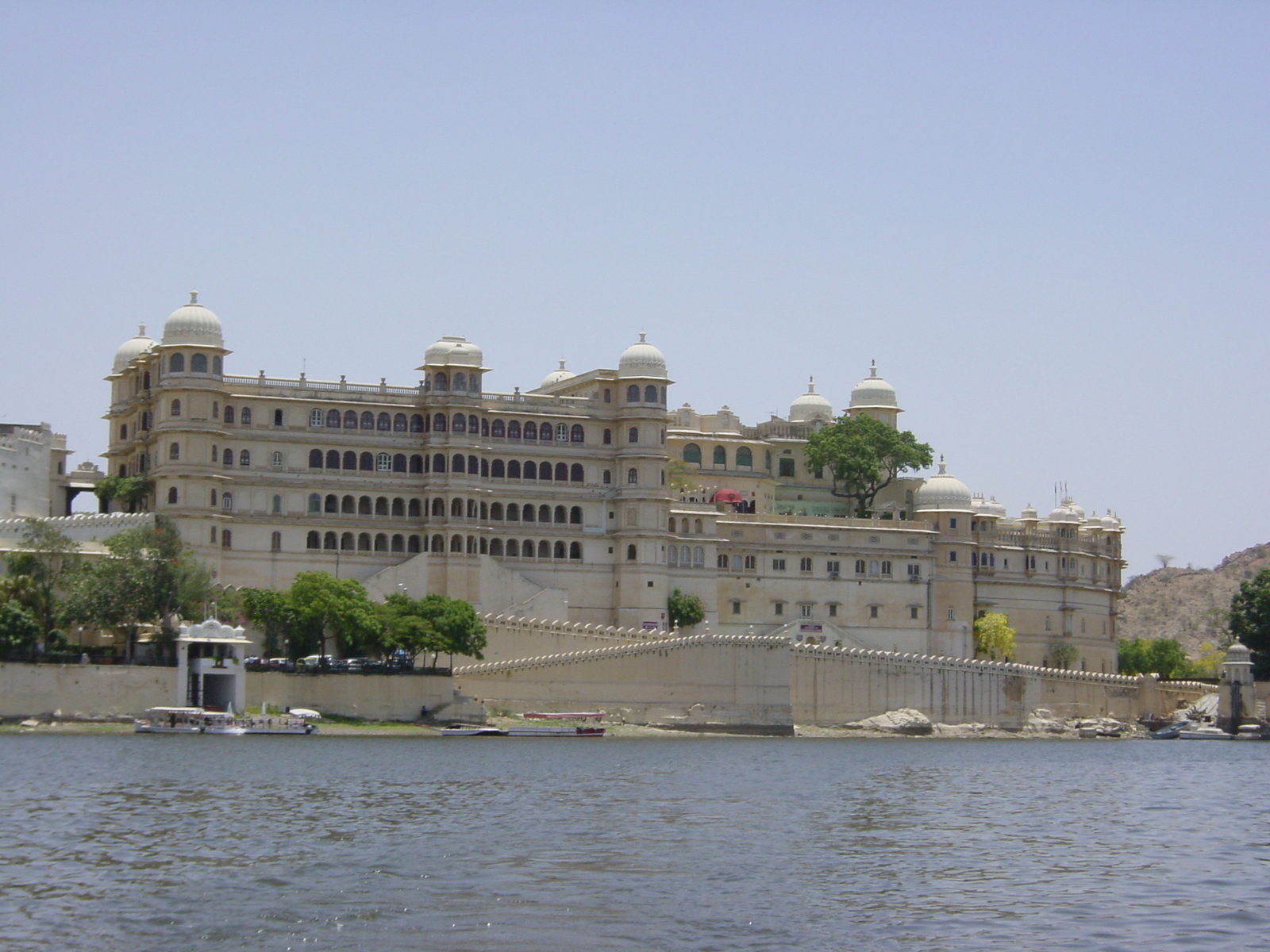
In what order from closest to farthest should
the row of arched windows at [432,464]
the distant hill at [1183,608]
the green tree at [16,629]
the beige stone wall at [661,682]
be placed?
the green tree at [16,629] < the beige stone wall at [661,682] < the row of arched windows at [432,464] < the distant hill at [1183,608]

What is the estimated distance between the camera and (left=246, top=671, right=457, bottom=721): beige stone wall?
82188 mm

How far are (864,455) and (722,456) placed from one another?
769cm

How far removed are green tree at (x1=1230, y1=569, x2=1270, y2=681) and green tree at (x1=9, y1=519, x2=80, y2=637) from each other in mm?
59670

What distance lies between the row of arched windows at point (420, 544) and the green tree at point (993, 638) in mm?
25935

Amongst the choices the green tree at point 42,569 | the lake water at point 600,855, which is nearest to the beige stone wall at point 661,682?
the green tree at point 42,569

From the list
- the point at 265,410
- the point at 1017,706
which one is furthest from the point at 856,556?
the point at 265,410

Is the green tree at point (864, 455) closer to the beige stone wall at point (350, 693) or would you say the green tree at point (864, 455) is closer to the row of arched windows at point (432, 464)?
the row of arched windows at point (432, 464)

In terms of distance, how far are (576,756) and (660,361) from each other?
32.4 metres

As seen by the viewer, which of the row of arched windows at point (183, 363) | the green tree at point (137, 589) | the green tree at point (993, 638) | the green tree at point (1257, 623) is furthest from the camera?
the green tree at point (993, 638)

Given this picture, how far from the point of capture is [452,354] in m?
94.0

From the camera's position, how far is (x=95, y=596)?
8012 cm

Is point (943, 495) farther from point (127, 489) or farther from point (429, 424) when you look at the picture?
point (127, 489)

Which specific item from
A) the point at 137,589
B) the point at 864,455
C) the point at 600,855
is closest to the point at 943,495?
the point at 864,455

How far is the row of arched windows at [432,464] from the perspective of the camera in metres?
93.0
